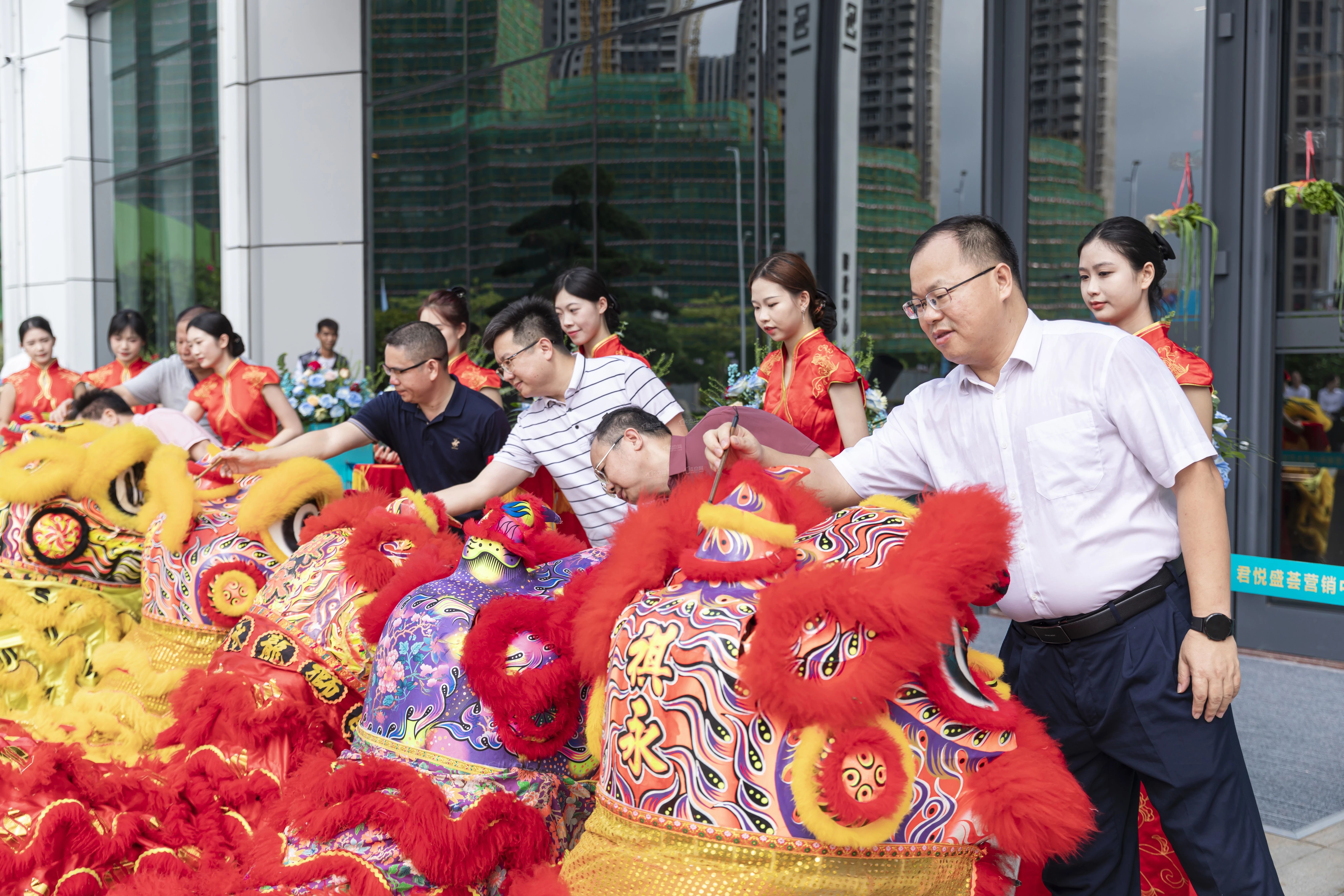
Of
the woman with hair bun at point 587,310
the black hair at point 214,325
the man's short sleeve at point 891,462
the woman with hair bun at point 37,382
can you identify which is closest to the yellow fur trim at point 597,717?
the man's short sleeve at point 891,462

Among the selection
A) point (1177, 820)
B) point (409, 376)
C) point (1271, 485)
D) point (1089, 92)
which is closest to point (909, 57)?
point (1089, 92)

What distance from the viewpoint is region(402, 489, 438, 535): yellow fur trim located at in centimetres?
304

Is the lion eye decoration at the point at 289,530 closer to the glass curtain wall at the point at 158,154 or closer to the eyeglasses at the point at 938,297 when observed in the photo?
the eyeglasses at the point at 938,297

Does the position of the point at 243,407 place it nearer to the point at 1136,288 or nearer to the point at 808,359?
the point at 808,359

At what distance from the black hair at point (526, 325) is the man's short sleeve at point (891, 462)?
1.45 meters

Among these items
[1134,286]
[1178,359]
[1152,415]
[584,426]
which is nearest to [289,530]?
[584,426]

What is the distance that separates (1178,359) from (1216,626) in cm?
189

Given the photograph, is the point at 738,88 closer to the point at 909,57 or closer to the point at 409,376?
the point at 909,57

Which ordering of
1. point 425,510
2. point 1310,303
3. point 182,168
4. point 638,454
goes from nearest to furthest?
point 638,454 → point 425,510 → point 1310,303 → point 182,168

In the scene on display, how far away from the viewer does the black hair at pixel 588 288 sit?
15.7 feet

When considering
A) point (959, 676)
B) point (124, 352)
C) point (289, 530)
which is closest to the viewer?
point (959, 676)

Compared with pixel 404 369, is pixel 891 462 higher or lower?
lower

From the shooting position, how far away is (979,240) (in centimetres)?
213

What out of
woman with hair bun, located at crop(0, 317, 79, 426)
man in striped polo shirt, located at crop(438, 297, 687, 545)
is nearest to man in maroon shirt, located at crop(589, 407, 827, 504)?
man in striped polo shirt, located at crop(438, 297, 687, 545)
